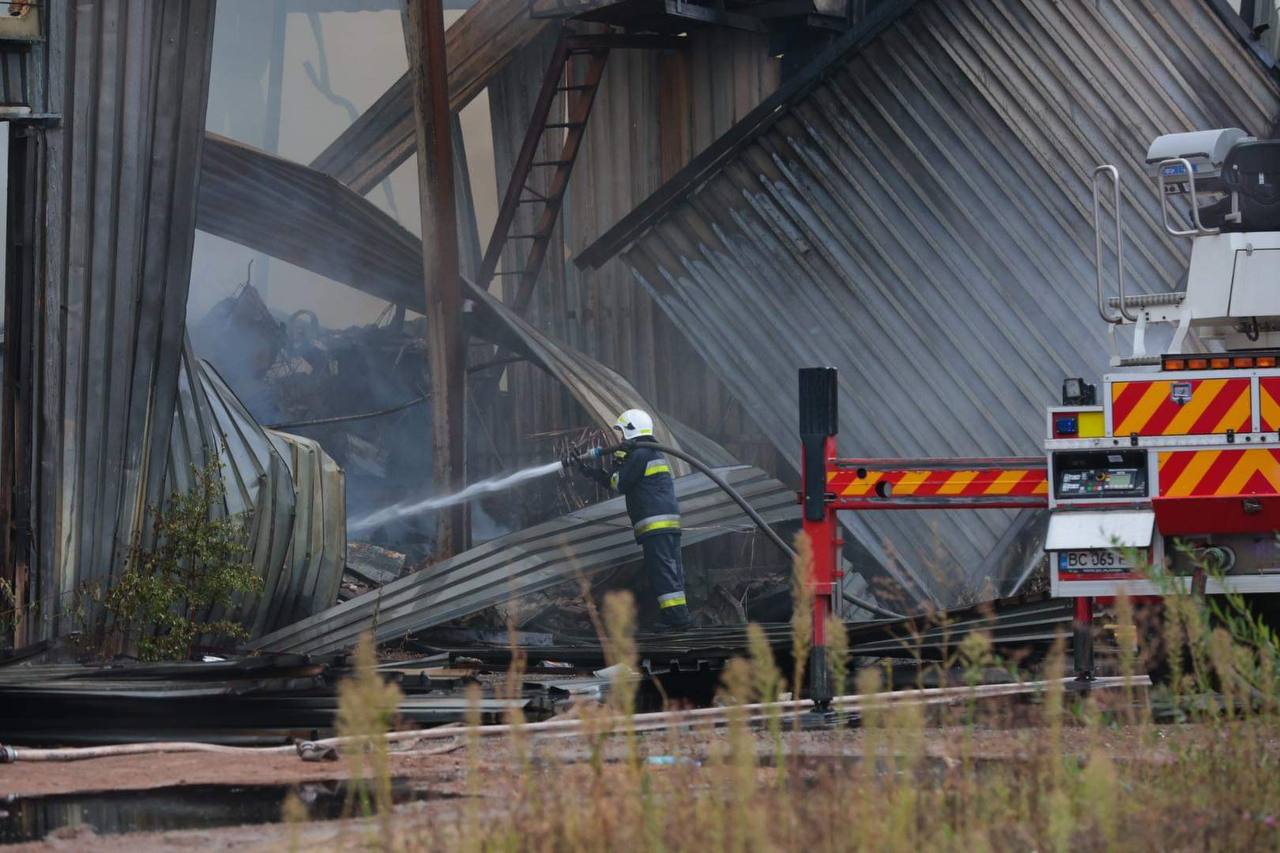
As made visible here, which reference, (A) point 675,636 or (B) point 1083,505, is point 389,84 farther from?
(B) point 1083,505

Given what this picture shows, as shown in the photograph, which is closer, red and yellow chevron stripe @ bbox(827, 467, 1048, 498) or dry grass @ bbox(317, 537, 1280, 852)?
dry grass @ bbox(317, 537, 1280, 852)

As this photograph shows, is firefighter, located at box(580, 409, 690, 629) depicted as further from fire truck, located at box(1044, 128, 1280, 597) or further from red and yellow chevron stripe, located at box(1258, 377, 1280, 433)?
red and yellow chevron stripe, located at box(1258, 377, 1280, 433)

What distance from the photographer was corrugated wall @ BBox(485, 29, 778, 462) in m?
14.5

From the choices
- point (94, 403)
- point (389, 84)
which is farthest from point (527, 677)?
point (389, 84)

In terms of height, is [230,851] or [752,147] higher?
[752,147]

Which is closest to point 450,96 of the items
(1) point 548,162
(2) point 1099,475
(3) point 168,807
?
(1) point 548,162

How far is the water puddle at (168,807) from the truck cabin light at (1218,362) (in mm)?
3484

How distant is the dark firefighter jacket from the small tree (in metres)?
2.43

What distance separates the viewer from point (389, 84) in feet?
58.1

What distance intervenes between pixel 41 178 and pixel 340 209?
3.94m

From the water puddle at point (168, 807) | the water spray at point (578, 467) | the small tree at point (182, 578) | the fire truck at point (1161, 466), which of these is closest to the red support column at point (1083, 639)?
the fire truck at point (1161, 466)

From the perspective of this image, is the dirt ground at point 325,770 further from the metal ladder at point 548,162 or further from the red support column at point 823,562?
the metal ladder at point 548,162

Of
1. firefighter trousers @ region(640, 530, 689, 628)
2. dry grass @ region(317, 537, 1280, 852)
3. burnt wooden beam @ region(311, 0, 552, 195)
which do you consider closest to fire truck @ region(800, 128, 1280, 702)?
dry grass @ region(317, 537, 1280, 852)

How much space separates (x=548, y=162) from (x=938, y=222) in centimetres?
395
